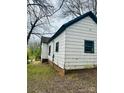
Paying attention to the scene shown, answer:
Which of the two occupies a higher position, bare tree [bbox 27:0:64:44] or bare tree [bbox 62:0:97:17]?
bare tree [bbox 62:0:97:17]

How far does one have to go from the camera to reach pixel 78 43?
4.11 meters

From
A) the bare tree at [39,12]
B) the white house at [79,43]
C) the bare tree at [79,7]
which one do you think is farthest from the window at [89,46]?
the bare tree at [39,12]

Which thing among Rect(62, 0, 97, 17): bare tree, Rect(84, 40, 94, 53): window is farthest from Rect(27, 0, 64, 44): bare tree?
Rect(84, 40, 94, 53): window

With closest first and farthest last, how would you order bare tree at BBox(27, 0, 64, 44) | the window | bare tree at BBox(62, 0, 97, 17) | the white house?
1. bare tree at BBox(27, 0, 64, 44)
2. bare tree at BBox(62, 0, 97, 17)
3. the white house
4. the window

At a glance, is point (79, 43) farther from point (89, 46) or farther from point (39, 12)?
point (39, 12)

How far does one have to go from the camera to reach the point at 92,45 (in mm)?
4273

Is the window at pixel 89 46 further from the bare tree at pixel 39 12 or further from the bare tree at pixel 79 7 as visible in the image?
the bare tree at pixel 39 12

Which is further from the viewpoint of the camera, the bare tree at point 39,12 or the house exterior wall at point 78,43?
the house exterior wall at point 78,43

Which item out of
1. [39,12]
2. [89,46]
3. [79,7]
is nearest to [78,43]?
[89,46]

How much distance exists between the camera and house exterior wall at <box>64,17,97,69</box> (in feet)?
13.0

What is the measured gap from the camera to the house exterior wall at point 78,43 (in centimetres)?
396

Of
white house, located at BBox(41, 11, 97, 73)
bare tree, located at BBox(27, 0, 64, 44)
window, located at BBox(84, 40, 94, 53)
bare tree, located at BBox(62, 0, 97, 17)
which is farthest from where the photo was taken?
window, located at BBox(84, 40, 94, 53)

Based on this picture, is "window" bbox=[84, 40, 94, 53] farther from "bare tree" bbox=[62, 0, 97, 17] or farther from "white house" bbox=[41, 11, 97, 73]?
"bare tree" bbox=[62, 0, 97, 17]
